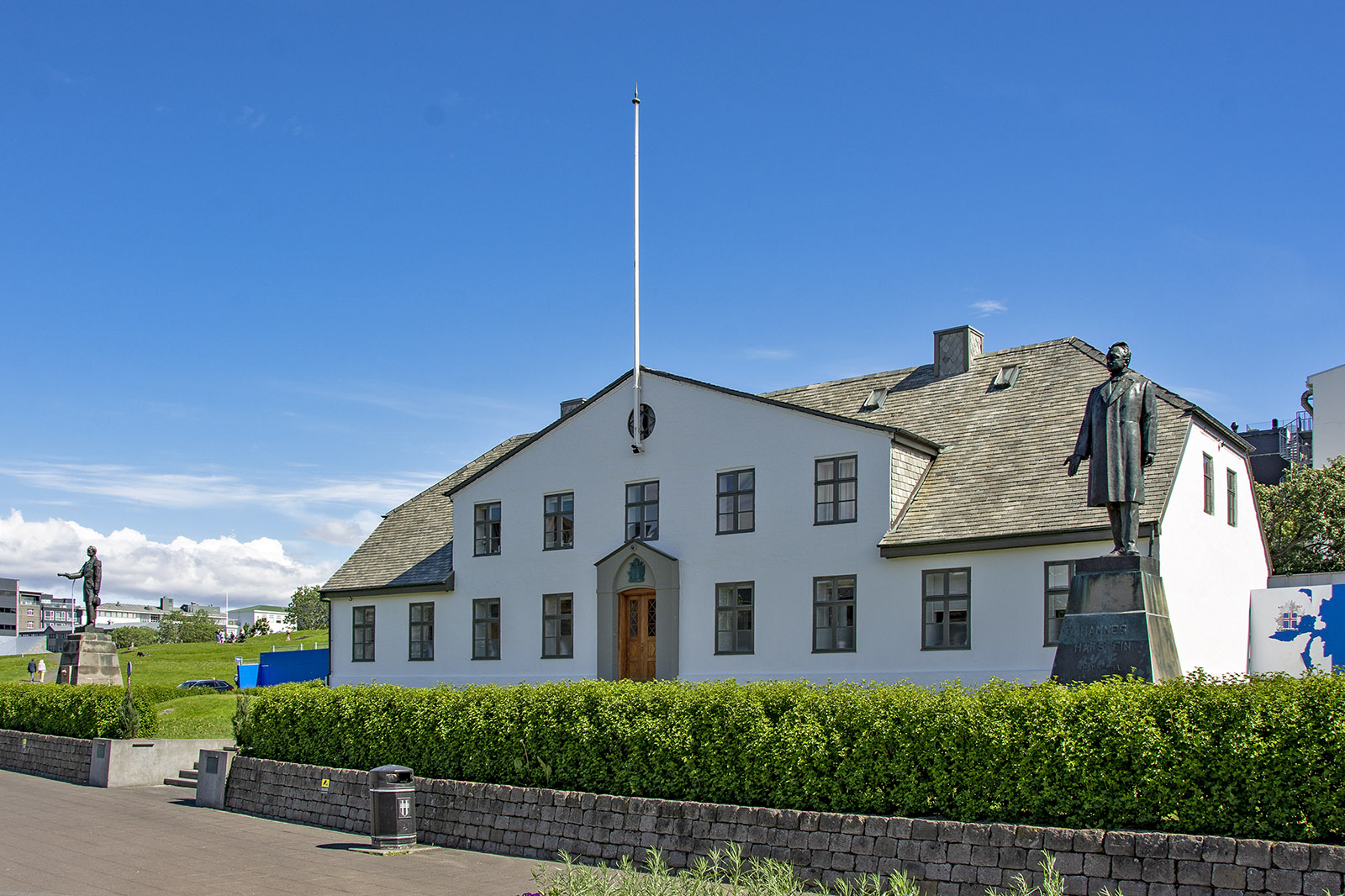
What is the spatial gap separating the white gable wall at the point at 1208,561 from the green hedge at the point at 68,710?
2180 cm

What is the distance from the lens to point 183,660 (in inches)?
3255

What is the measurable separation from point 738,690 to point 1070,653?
3.87 meters

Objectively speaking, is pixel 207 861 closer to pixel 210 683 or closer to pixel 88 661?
pixel 88 661

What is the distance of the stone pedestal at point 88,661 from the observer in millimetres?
31375

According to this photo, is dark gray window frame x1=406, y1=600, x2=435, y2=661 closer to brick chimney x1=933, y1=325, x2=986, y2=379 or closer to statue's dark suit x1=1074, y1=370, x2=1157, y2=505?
brick chimney x1=933, y1=325, x2=986, y2=379

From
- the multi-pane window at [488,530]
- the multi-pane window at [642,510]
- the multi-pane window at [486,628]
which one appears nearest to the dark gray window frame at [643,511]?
the multi-pane window at [642,510]

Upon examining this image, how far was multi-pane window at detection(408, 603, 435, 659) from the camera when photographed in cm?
3084

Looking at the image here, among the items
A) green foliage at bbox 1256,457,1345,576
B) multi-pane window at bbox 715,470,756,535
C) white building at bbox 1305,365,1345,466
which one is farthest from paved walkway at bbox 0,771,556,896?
white building at bbox 1305,365,1345,466

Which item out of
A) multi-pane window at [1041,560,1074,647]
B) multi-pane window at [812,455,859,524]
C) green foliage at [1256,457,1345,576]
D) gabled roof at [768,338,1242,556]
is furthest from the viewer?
green foliage at [1256,457,1345,576]

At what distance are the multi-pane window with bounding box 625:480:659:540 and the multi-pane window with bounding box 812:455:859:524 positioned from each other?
4.11 m

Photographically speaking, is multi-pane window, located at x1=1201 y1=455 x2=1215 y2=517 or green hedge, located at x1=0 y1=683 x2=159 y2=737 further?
green hedge, located at x1=0 y1=683 x2=159 y2=737

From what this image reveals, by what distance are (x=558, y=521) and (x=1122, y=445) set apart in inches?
670

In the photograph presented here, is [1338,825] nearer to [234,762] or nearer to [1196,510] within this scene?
[1196,510]

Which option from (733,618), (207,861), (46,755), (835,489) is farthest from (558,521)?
(207,861)
